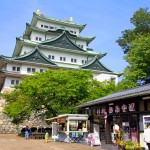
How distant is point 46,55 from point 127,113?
1527 inches

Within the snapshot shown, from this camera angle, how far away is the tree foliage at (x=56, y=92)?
3111cm

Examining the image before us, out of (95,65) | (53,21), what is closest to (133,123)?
(95,65)

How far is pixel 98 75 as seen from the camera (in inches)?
2062

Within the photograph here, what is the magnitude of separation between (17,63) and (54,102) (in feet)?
68.2

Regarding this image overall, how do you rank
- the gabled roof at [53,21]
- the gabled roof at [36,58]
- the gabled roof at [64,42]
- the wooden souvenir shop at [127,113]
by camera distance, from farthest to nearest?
the gabled roof at [53,21]
the gabled roof at [64,42]
the gabled roof at [36,58]
the wooden souvenir shop at [127,113]

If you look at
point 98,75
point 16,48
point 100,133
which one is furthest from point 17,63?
point 100,133

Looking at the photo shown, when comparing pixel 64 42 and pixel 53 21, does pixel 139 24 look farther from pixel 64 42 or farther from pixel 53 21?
pixel 53 21

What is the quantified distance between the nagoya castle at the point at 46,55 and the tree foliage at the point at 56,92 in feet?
45.7

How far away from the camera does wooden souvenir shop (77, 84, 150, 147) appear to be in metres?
16.5

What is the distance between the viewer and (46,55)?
181ft

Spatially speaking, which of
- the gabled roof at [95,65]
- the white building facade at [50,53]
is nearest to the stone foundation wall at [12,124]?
the white building facade at [50,53]

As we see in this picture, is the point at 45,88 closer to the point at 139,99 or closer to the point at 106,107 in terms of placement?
the point at 106,107

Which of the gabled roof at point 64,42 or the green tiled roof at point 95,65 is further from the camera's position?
the gabled roof at point 64,42

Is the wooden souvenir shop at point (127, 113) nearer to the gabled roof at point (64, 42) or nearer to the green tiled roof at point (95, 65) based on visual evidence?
the green tiled roof at point (95, 65)
